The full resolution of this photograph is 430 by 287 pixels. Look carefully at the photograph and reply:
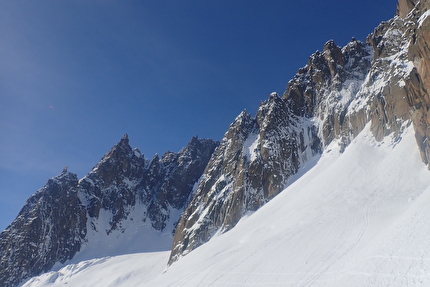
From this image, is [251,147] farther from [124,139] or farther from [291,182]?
[124,139]

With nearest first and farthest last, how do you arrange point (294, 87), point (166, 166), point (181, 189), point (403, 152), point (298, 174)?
point (403, 152) < point (298, 174) < point (294, 87) < point (181, 189) < point (166, 166)

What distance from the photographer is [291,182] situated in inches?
2398

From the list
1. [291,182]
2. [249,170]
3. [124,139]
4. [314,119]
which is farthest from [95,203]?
[314,119]

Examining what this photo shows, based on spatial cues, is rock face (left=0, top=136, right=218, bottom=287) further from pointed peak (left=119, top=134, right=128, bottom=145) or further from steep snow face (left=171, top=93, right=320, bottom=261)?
steep snow face (left=171, top=93, right=320, bottom=261)

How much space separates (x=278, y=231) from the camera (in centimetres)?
4003

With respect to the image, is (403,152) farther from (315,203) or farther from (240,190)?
(240,190)

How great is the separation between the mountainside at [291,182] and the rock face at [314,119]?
0.27 metres

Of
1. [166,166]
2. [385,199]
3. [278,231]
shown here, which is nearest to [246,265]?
[278,231]

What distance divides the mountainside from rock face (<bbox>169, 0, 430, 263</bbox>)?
0.27 m

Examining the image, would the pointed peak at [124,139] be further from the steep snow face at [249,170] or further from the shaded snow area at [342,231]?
the shaded snow area at [342,231]

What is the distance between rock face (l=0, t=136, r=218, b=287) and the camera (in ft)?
290

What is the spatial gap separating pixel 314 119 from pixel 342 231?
149ft

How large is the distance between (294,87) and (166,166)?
69437 mm

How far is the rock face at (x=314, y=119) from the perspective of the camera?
1870 inches
